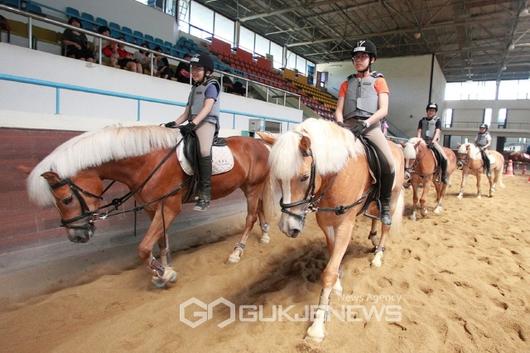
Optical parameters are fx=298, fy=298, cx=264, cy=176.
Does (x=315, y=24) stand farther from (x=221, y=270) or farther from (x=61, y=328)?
(x=61, y=328)

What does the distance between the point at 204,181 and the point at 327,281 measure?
4.90 ft

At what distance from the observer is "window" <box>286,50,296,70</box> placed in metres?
22.5

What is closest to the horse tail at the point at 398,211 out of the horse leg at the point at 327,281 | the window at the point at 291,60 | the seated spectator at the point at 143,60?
the horse leg at the point at 327,281

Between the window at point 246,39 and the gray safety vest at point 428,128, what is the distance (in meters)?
14.5

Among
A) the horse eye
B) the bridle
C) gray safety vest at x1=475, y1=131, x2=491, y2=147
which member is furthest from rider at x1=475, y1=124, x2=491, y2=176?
the horse eye

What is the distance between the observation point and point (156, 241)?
275cm

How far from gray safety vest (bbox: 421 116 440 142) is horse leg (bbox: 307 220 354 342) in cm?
474

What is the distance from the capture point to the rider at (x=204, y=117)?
291cm

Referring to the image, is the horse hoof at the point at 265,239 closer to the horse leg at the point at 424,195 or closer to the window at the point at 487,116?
the horse leg at the point at 424,195

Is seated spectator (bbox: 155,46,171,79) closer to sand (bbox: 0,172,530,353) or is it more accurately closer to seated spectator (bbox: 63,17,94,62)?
seated spectator (bbox: 63,17,94,62)

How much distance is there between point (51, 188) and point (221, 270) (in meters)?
1.82

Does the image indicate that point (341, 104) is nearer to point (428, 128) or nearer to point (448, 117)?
point (428, 128)

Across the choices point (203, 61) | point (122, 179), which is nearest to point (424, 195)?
point (203, 61)

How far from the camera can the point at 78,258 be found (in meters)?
3.13
